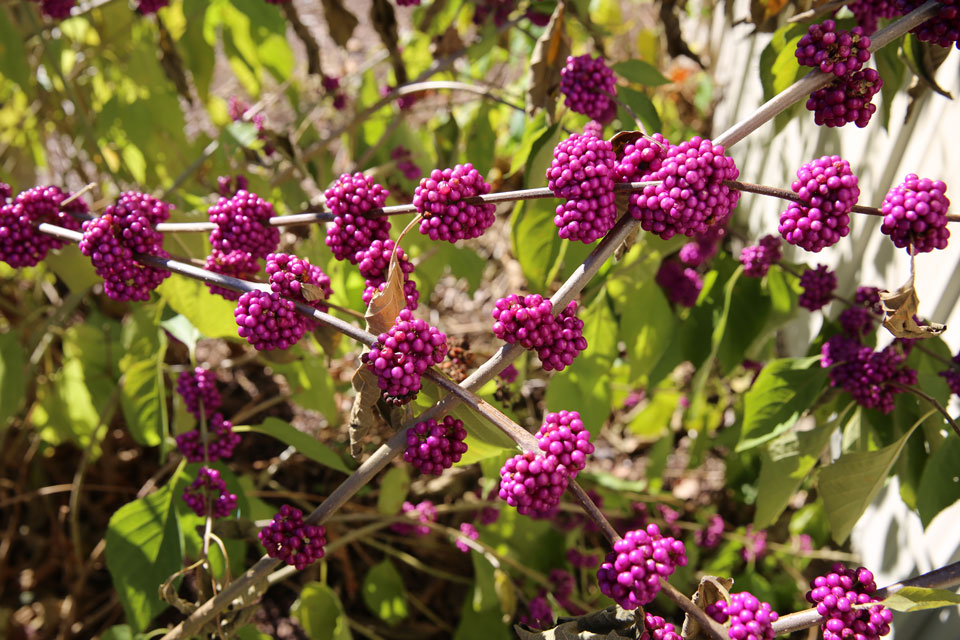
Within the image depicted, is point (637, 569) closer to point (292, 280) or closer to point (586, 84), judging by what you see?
point (292, 280)

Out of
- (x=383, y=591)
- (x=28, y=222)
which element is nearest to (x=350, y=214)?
(x=28, y=222)

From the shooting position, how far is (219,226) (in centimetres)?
134

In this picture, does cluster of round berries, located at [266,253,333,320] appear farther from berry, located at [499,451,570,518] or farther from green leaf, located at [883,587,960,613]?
green leaf, located at [883,587,960,613]

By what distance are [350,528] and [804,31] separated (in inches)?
88.4

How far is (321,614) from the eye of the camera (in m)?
1.96

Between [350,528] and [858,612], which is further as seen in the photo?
[350,528]

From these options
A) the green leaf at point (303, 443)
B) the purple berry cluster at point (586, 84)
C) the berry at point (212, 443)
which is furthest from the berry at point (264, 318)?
the purple berry cluster at point (586, 84)

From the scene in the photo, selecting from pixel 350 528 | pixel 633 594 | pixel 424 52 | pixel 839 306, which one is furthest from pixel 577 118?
pixel 633 594

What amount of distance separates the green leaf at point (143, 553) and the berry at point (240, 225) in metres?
0.70

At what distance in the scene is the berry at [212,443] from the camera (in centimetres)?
171

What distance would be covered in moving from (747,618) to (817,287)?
98 centimetres

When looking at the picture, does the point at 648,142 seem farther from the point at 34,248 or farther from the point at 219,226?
the point at 34,248

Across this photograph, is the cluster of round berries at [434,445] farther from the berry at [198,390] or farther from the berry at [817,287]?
the berry at [817,287]

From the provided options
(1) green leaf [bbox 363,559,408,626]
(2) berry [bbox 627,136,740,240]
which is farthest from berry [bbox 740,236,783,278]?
(1) green leaf [bbox 363,559,408,626]
